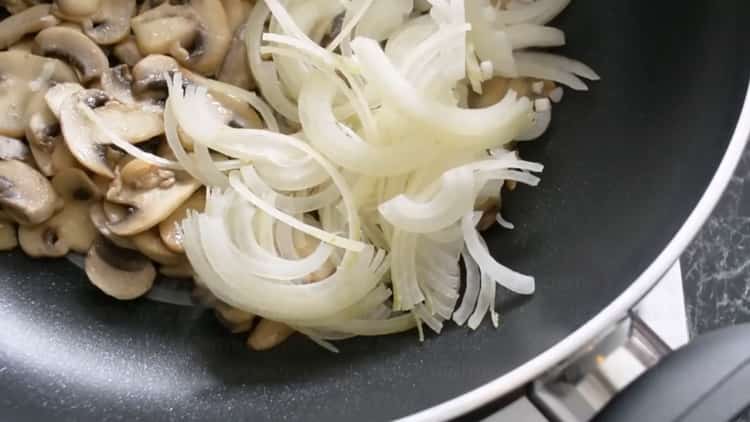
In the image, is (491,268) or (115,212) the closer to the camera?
(491,268)

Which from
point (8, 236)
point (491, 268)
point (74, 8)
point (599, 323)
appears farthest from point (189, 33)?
point (599, 323)

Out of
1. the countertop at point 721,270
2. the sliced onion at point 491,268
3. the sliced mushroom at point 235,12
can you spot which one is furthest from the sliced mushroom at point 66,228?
the countertop at point 721,270

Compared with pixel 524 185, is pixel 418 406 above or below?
below

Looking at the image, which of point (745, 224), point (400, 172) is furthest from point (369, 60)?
point (745, 224)

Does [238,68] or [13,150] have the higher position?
[238,68]

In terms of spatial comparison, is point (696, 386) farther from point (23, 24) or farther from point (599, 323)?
point (23, 24)

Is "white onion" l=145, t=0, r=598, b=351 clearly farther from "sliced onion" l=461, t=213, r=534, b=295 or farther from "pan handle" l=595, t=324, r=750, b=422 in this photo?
"pan handle" l=595, t=324, r=750, b=422

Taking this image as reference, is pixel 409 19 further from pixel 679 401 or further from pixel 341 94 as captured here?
pixel 679 401
